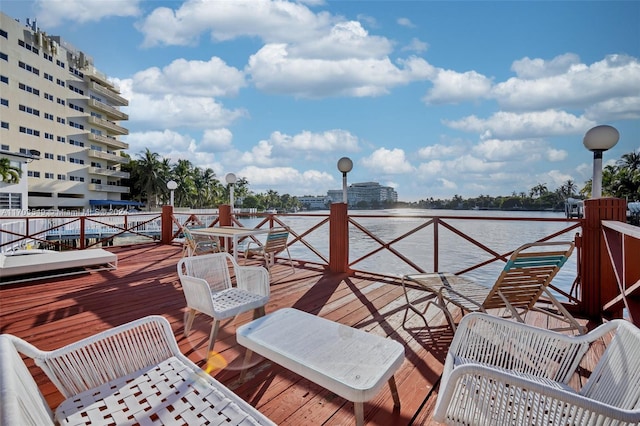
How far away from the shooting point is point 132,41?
705cm

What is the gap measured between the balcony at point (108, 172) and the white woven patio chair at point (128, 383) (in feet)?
142

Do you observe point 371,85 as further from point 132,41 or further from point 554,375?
point 554,375

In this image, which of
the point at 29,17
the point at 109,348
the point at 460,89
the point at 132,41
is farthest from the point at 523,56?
the point at 29,17

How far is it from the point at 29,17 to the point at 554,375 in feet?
152

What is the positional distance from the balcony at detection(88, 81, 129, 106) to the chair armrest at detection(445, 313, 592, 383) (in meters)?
46.4

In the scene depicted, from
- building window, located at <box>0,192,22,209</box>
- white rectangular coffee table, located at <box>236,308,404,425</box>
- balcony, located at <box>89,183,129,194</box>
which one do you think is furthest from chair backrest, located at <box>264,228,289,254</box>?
balcony, located at <box>89,183,129,194</box>

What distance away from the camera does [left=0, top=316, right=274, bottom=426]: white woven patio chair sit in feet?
3.94

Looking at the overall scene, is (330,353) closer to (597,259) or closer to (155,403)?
(155,403)

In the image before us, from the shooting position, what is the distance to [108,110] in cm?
3762

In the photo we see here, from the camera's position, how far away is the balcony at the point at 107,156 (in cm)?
3581

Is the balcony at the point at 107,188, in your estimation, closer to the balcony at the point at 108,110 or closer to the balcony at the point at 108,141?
the balcony at the point at 108,141

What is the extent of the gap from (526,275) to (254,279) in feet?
7.62

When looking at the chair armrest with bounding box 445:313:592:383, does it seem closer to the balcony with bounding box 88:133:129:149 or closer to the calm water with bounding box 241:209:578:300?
the calm water with bounding box 241:209:578:300

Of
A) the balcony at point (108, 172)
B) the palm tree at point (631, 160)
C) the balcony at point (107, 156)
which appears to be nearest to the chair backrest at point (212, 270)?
the balcony at point (107, 156)
